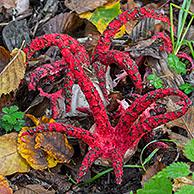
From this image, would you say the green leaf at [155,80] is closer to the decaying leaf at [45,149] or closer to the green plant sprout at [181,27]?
the green plant sprout at [181,27]

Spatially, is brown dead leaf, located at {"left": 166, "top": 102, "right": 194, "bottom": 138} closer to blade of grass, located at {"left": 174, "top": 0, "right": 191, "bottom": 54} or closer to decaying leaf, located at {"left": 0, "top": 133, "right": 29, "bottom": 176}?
blade of grass, located at {"left": 174, "top": 0, "right": 191, "bottom": 54}

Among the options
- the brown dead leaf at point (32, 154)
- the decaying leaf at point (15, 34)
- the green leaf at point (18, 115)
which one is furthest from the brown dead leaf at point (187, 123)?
the decaying leaf at point (15, 34)

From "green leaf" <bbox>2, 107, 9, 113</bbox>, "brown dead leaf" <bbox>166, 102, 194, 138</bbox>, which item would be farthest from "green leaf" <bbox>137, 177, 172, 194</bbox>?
"green leaf" <bbox>2, 107, 9, 113</bbox>

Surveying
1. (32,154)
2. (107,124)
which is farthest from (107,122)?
(32,154)

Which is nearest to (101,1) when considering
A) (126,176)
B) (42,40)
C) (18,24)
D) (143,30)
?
(143,30)

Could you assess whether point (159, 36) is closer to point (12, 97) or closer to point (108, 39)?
point (108, 39)

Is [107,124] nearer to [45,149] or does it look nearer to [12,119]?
[45,149]
